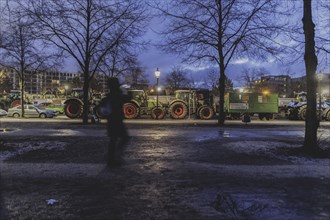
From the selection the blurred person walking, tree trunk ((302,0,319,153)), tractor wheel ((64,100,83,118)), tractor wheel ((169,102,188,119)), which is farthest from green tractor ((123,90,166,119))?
the blurred person walking

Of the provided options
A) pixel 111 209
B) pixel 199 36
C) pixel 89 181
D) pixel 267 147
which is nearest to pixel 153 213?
pixel 111 209

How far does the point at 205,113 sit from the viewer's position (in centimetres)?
3297

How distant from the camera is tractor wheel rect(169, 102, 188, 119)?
1283 inches

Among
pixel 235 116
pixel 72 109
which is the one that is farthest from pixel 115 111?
pixel 235 116

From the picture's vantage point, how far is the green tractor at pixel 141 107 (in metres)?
31.8

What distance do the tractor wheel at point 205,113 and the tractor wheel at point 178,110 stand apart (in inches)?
48.7

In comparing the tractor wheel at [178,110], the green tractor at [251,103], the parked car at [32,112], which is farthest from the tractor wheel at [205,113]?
the parked car at [32,112]

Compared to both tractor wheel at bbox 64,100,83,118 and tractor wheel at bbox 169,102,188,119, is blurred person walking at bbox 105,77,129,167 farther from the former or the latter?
tractor wheel at bbox 64,100,83,118

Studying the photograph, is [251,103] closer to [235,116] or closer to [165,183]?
[235,116]

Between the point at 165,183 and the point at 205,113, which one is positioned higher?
the point at 205,113

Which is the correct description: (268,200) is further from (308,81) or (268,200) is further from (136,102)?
(136,102)

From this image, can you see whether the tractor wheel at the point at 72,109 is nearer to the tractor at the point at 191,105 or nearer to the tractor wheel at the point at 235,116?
the tractor at the point at 191,105

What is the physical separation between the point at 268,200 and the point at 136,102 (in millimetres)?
26219

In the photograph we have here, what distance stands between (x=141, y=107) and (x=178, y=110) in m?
3.07
